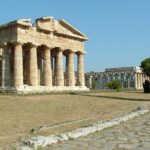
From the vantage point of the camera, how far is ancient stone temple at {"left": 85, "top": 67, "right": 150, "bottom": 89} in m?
143

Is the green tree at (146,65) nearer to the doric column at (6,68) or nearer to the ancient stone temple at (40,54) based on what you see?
the ancient stone temple at (40,54)

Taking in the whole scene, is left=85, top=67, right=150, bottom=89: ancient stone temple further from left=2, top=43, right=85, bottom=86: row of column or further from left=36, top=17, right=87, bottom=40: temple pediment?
left=36, top=17, right=87, bottom=40: temple pediment

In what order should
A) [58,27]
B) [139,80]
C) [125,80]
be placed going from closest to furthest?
[58,27] < [139,80] < [125,80]

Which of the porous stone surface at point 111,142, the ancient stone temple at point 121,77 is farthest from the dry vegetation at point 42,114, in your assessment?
the ancient stone temple at point 121,77

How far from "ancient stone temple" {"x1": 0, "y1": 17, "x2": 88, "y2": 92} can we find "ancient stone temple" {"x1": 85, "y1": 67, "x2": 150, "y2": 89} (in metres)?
75.7

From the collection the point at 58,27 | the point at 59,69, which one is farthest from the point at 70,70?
the point at 58,27

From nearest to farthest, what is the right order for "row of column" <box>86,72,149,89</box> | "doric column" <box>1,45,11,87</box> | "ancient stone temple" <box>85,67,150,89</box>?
"doric column" <box>1,45,11,87</box> < "ancient stone temple" <box>85,67,150,89</box> < "row of column" <box>86,72,149,89</box>

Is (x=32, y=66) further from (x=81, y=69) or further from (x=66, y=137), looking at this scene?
(x=66, y=137)

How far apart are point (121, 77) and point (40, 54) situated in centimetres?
9567

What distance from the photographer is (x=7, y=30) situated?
5369 centimetres

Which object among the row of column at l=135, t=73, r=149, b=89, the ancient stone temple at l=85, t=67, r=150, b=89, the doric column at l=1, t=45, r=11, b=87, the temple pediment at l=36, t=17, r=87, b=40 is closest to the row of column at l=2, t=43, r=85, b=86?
the doric column at l=1, t=45, r=11, b=87

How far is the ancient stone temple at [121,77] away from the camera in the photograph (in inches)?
5630

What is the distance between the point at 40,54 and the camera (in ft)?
205

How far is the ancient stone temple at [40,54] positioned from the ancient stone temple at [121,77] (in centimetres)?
7568
